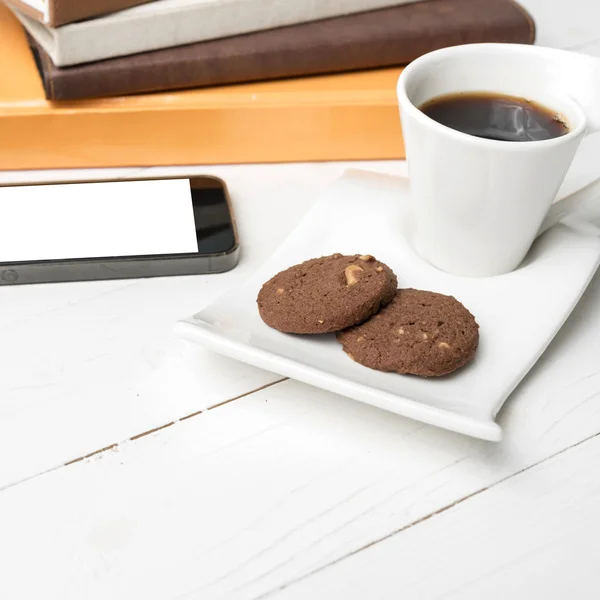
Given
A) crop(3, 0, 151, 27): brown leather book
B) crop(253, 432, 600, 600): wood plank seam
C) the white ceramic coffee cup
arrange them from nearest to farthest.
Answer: crop(253, 432, 600, 600): wood plank seam, the white ceramic coffee cup, crop(3, 0, 151, 27): brown leather book

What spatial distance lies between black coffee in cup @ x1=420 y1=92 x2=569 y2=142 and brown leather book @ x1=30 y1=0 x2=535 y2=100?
0.19 m

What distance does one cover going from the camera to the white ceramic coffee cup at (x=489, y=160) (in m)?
0.54

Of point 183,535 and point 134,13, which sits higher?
point 134,13

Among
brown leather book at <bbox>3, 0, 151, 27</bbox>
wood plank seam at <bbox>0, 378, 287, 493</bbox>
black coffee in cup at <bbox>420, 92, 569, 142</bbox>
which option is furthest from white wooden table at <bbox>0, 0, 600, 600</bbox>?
brown leather book at <bbox>3, 0, 151, 27</bbox>

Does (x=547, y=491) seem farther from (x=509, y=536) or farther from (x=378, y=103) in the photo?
(x=378, y=103)

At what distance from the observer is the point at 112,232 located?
2.08ft

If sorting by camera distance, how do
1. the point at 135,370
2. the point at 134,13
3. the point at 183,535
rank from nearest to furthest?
the point at 183,535 → the point at 135,370 → the point at 134,13

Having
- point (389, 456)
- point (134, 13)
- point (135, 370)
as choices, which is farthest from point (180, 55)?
point (389, 456)

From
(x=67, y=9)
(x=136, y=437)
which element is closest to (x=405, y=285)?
(x=136, y=437)

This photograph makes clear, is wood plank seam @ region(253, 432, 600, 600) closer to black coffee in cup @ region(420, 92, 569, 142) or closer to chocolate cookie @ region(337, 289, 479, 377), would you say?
chocolate cookie @ region(337, 289, 479, 377)

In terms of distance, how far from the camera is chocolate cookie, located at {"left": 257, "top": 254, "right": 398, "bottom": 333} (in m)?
0.51

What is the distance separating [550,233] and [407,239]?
0.35ft

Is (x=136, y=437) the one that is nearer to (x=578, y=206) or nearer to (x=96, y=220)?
(x=96, y=220)

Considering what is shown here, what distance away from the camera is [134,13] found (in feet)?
2.35
